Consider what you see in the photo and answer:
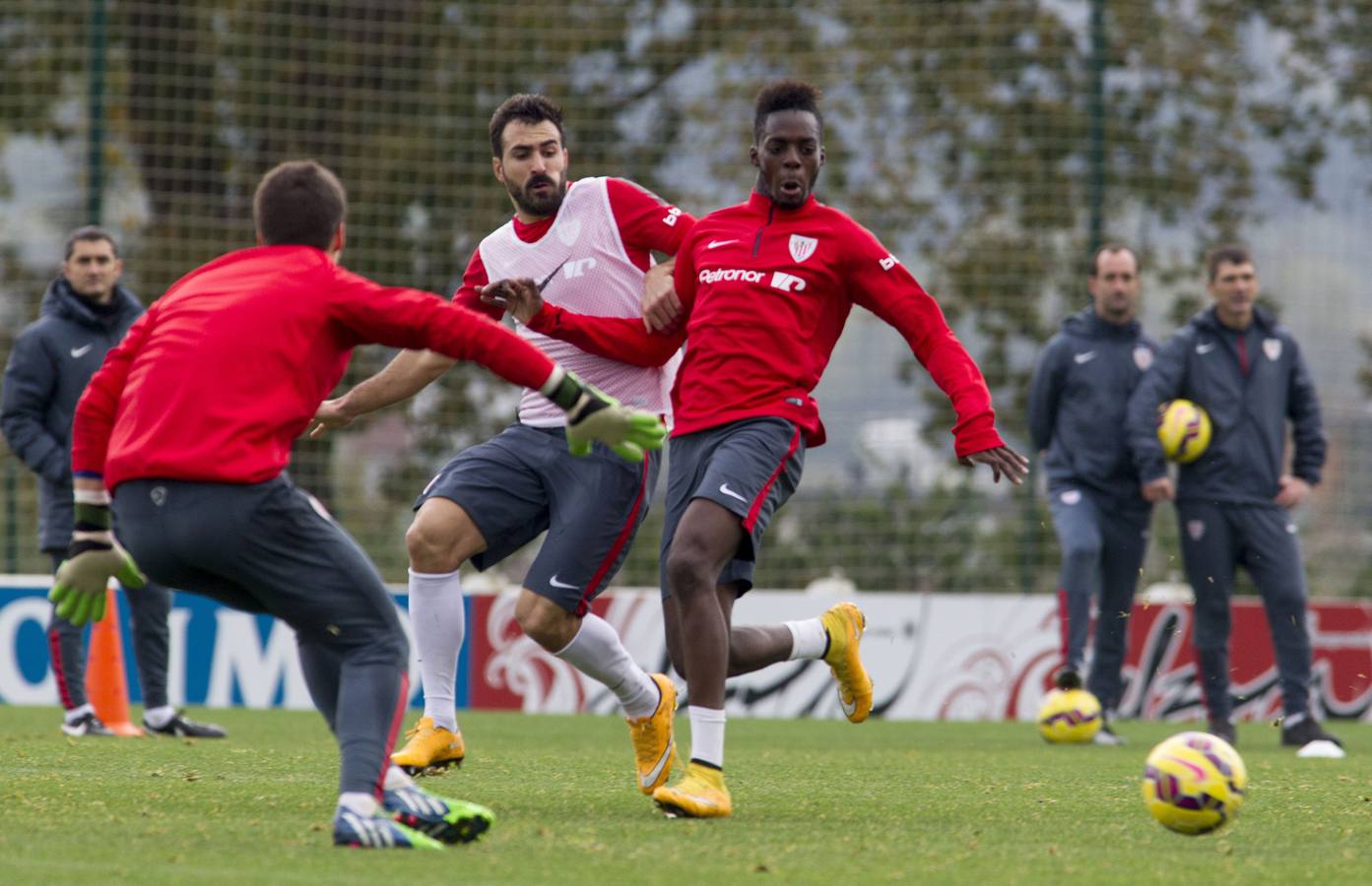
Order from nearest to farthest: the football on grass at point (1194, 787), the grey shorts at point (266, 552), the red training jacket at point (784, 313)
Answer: the grey shorts at point (266, 552), the football on grass at point (1194, 787), the red training jacket at point (784, 313)

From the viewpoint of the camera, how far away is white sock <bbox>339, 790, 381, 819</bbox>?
4.91m

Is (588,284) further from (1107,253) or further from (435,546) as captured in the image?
(1107,253)

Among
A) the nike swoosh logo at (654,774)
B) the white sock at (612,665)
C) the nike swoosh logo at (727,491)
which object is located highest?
the nike swoosh logo at (727,491)

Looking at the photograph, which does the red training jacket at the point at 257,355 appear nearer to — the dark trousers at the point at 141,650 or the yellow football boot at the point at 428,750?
the yellow football boot at the point at 428,750

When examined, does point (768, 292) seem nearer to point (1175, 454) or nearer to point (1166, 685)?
point (1175, 454)

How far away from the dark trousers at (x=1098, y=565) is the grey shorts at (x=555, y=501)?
4.38 metres

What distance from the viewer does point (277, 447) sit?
4.96 metres

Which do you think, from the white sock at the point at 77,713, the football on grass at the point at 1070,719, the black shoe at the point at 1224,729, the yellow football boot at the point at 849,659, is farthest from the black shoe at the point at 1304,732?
the white sock at the point at 77,713

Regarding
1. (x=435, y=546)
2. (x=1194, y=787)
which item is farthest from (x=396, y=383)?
(x=1194, y=787)

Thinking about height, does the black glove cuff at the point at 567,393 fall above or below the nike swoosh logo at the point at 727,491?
above

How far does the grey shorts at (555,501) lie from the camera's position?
Answer: 6723mm

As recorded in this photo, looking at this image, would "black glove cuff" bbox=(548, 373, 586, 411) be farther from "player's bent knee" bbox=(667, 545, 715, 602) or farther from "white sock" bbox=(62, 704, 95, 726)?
"white sock" bbox=(62, 704, 95, 726)

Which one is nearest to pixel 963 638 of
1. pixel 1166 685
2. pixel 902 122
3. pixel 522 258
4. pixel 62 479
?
pixel 1166 685

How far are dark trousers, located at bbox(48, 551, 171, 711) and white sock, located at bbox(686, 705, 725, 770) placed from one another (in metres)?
4.44
